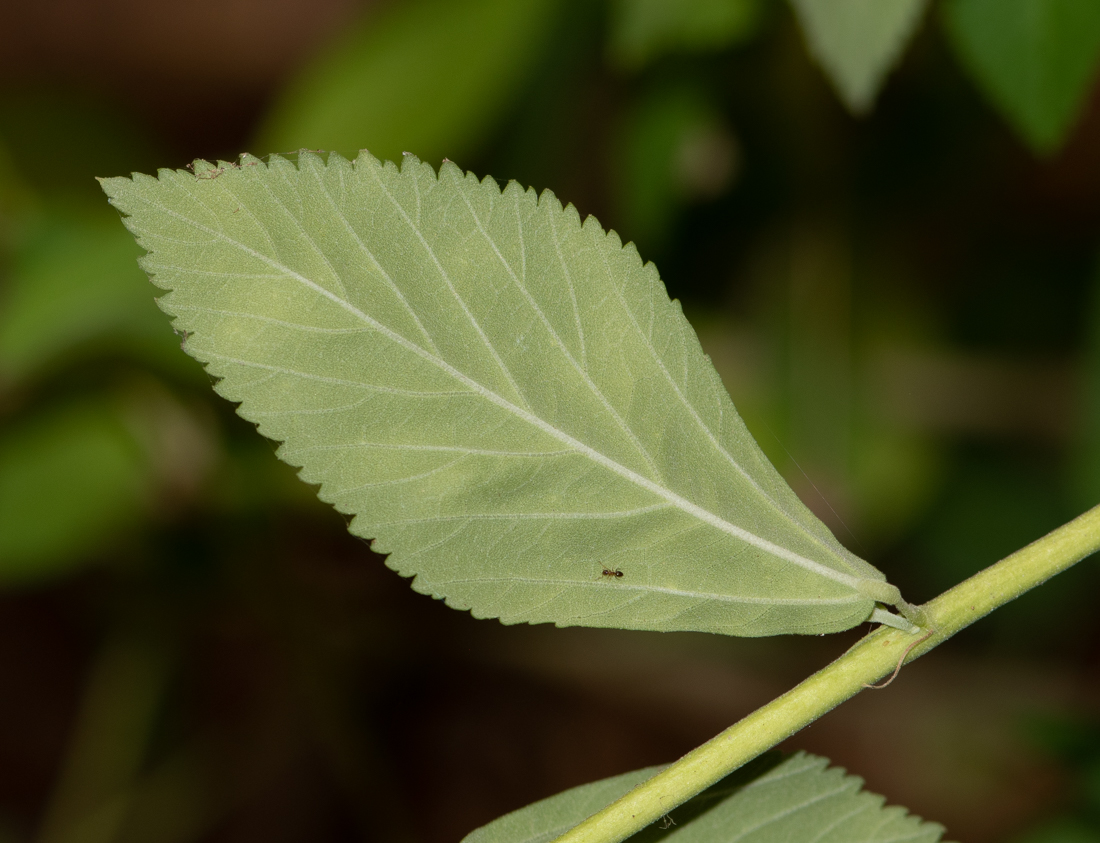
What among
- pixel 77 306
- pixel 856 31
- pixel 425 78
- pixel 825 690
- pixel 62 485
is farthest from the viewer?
pixel 62 485

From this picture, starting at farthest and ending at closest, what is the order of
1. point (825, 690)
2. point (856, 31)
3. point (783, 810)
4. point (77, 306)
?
point (77, 306), point (856, 31), point (783, 810), point (825, 690)

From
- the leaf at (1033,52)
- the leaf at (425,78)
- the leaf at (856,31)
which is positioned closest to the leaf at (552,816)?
the leaf at (856,31)

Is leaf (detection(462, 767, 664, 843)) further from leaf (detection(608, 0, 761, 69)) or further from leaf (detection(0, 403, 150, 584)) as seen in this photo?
leaf (detection(0, 403, 150, 584))

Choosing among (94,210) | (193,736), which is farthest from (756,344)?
(193,736)

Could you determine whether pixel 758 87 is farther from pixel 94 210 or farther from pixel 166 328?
pixel 94 210

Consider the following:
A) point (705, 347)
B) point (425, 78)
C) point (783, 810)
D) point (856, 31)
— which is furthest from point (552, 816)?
point (705, 347)

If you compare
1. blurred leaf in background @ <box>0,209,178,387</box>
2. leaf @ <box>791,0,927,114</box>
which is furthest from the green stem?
blurred leaf in background @ <box>0,209,178,387</box>

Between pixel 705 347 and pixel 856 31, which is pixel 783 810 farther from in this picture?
pixel 705 347
